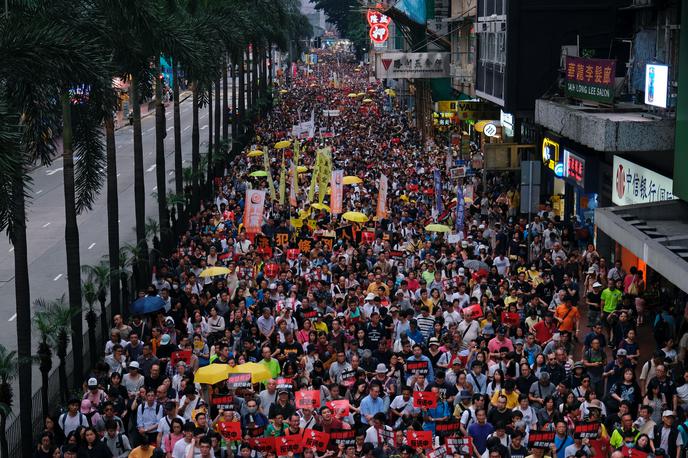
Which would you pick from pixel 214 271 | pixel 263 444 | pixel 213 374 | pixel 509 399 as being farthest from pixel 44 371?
pixel 509 399

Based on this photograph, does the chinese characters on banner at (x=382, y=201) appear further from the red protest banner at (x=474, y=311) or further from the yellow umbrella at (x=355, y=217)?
the red protest banner at (x=474, y=311)

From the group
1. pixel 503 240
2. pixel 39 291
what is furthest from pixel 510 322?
pixel 39 291

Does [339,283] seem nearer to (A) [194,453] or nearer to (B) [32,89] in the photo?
(B) [32,89]

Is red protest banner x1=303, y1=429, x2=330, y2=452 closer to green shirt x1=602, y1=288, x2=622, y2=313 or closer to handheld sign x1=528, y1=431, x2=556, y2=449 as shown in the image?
handheld sign x1=528, y1=431, x2=556, y2=449

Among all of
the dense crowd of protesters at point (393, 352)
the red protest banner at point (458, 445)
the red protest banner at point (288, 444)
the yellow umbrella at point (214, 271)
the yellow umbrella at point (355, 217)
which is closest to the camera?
the red protest banner at point (458, 445)

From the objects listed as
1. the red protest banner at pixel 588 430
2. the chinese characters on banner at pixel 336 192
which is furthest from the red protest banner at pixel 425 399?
the chinese characters on banner at pixel 336 192

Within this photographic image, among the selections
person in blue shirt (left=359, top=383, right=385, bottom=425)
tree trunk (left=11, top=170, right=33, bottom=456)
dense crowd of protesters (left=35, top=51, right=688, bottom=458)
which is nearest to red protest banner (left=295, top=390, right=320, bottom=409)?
dense crowd of protesters (left=35, top=51, right=688, bottom=458)

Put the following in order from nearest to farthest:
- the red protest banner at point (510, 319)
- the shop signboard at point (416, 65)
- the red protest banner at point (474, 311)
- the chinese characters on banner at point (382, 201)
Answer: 1. the red protest banner at point (510, 319)
2. the red protest banner at point (474, 311)
3. the chinese characters on banner at point (382, 201)
4. the shop signboard at point (416, 65)
